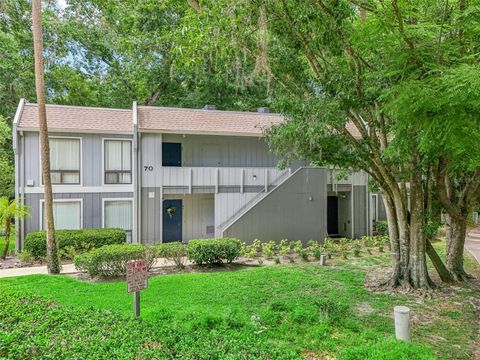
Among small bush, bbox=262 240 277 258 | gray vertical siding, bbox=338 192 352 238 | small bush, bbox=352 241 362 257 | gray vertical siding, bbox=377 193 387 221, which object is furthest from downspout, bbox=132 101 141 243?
gray vertical siding, bbox=377 193 387 221

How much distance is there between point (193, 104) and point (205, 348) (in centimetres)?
1823

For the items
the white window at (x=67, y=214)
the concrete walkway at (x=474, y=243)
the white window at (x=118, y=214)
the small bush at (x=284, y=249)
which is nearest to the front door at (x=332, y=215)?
the small bush at (x=284, y=249)

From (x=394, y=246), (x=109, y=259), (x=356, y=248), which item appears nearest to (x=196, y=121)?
(x=109, y=259)

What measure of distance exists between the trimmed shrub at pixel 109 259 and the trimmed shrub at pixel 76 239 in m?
2.18

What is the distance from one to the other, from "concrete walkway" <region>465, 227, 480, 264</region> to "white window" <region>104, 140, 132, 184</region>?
13.4 m

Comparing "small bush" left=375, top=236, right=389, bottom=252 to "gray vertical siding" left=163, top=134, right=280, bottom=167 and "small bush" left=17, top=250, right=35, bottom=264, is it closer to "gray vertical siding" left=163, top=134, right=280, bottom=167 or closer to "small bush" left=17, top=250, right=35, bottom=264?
"gray vertical siding" left=163, top=134, right=280, bottom=167

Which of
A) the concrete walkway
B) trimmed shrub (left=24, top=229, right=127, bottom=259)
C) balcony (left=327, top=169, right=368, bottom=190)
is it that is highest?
balcony (left=327, top=169, right=368, bottom=190)

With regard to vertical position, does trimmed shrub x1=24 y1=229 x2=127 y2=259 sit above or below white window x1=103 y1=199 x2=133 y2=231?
below

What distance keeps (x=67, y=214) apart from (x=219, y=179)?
19.7 ft

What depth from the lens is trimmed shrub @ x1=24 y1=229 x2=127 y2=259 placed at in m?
11.5

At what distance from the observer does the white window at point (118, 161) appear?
45.4 feet

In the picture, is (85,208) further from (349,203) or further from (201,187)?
(349,203)

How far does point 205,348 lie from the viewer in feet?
13.9

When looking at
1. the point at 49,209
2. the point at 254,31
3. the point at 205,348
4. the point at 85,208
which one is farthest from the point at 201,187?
the point at 205,348
